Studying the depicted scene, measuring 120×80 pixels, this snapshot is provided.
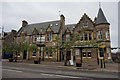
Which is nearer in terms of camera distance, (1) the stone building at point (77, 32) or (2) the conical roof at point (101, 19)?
(1) the stone building at point (77, 32)

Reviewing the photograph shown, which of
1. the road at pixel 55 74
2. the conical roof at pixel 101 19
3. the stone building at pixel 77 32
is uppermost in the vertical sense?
the conical roof at pixel 101 19

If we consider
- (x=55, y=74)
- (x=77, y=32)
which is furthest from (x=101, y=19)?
(x=55, y=74)

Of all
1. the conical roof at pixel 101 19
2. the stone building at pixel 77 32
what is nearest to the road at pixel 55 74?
the stone building at pixel 77 32

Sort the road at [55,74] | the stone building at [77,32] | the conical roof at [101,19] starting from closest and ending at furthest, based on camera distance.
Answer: the road at [55,74], the stone building at [77,32], the conical roof at [101,19]

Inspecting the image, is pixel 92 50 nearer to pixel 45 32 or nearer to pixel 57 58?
pixel 57 58

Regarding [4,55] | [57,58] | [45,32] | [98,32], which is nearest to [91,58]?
[98,32]

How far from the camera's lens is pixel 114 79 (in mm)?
7262

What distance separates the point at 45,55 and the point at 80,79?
1931cm

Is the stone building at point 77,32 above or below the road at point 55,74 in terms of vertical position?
above

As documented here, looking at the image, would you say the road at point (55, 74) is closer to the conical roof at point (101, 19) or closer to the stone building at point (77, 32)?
Answer: the stone building at point (77, 32)

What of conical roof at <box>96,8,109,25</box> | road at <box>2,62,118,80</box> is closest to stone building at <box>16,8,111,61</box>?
conical roof at <box>96,8,109,25</box>

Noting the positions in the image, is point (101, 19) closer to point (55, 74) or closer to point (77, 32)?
point (77, 32)

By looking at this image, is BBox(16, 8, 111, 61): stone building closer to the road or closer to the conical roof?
the conical roof

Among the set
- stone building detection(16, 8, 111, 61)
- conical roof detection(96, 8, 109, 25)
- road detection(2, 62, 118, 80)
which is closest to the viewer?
road detection(2, 62, 118, 80)
